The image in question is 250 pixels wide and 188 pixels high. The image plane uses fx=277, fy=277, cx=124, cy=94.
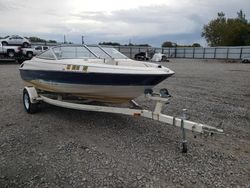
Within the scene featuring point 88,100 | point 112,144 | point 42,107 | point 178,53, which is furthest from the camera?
point 178,53

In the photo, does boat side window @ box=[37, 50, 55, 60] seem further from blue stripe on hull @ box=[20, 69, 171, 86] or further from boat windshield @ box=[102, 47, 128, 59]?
boat windshield @ box=[102, 47, 128, 59]

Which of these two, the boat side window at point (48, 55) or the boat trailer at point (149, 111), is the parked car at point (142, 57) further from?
the boat trailer at point (149, 111)

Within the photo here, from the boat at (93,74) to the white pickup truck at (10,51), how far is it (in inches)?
718

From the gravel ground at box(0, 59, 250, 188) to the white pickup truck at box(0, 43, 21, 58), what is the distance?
59.7 ft

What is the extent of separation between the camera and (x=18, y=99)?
815cm

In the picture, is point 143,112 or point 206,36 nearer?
point 143,112

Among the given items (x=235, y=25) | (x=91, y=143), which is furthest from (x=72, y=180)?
(x=235, y=25)

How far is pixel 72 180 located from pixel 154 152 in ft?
4.56

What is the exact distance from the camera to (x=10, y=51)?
23297mm

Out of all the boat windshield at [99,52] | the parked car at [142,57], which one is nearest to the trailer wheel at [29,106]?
the boat windshield at [99,52]

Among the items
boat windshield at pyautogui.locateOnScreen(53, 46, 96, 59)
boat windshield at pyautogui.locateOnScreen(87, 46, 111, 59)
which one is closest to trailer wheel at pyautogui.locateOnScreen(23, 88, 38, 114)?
A: boat windshield at pyautogui.locateOnScreen(53, 46, 96, 59)

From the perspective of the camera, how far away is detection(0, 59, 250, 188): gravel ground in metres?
3.47

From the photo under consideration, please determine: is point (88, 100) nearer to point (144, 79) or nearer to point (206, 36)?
point (144, 79)

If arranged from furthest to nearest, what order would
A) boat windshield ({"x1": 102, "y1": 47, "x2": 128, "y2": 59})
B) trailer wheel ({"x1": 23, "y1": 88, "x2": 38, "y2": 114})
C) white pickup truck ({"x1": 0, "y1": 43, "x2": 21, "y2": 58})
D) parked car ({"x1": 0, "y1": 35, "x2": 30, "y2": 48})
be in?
parked car ({"x1": 0, "y1": 35, "x2": 30, "y2": 48})
white pickup truck ({"x1": 0, "y1": 43, "x2": 21, "y2": 58})
trailer wheel ({"x1": 23, "y1": 88, "x2": 38, "y2": 114})
boat windshield ({"x1": 102, "y1": 47, "x2": 128, "y2": 59})
